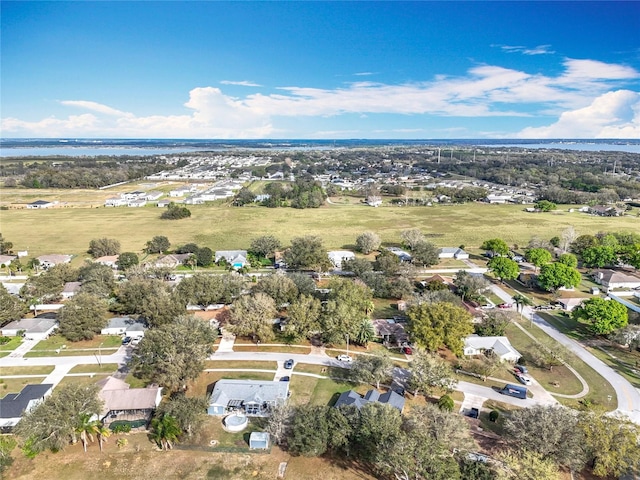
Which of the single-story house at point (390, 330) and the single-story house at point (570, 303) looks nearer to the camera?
the single-story house at point (390, 330)

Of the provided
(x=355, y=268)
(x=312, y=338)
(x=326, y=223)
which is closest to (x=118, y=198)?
(x=326, y=223)

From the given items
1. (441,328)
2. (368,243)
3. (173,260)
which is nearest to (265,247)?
(173,260)

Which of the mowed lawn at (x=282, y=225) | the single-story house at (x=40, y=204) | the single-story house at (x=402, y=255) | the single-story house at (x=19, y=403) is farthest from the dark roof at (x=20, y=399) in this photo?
the single-story house at (x=40, y=204)

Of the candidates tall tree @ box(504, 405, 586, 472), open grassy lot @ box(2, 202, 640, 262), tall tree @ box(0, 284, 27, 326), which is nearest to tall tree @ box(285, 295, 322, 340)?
tall tree @ box(504, 405, 586, 472)

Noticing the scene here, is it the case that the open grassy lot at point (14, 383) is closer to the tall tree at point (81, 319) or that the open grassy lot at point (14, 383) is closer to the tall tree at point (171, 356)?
the tall tree at point (81, 319)

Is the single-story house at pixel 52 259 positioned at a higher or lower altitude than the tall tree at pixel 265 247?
lower

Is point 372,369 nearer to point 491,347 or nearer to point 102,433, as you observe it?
point 491,347

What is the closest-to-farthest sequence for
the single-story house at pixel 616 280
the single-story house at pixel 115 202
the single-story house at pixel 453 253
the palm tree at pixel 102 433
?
the palm tree at pixel 102 433 → the single-story house at pixel 616 280 → the single-story house at pixel 453 253 → the single-story house at pixel 115 202

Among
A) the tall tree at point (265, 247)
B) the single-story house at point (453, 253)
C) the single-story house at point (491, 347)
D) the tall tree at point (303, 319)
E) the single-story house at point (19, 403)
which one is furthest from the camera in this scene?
the single-story house at point (453, 253)

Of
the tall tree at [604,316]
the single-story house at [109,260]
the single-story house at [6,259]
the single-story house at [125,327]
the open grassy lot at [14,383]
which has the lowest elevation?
the open grassy lot at [14,383]
